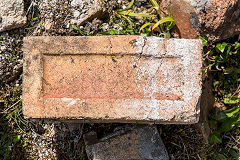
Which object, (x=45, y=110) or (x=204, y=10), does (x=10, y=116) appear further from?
(x=204, y=10)

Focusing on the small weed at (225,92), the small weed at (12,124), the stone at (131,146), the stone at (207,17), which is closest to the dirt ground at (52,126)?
the small weed at (12,124)

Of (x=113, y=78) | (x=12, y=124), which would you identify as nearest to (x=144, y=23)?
(x=113, y=78)

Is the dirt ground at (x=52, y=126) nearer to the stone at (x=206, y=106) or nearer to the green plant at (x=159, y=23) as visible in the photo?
the stone at (x=206, y=106)

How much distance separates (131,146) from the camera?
10.1 feet

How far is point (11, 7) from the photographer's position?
3.10 metres

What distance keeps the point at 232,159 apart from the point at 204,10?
5.71 ft

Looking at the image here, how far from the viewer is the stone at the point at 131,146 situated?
9.98 ft

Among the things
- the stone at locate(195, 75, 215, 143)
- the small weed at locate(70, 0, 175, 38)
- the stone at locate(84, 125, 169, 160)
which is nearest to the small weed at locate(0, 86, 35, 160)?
the stone at locate(84, 125, 169, 160)

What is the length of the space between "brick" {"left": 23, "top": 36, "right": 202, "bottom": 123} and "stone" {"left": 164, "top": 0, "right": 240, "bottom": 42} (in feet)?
1.79

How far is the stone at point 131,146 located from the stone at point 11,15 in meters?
1.52

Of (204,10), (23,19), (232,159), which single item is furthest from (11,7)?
(232,159)

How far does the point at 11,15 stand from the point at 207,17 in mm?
2052

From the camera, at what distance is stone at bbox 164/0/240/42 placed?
281 cm

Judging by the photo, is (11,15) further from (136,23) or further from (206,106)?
(206,106)
